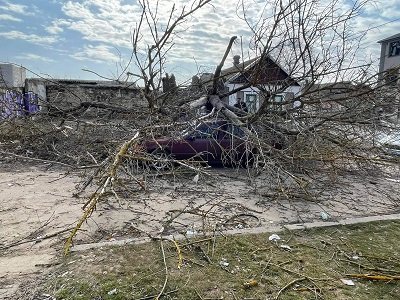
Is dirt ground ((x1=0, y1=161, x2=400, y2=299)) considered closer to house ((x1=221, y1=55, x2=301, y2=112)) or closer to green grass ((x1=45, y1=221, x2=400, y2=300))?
green grass ((x1=45, y1=221, x2=400, y2=300))

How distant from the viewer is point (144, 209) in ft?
15.7

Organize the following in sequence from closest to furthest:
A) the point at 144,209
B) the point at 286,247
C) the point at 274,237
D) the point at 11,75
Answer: the point at 286,247
the point at 274,237
the point at 144,209
the point at 11,75

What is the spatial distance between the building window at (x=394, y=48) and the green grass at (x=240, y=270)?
106 feet

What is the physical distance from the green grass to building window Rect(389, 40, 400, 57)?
32304mm

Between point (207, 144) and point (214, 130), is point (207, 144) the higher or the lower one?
the lower one

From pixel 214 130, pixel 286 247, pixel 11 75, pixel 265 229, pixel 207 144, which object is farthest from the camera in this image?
pixel 11 75

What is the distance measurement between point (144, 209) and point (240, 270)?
214cm

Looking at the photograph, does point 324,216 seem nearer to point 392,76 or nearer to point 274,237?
point 274,237

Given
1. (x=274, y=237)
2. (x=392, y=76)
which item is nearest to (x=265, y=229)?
(x=274, y=237)

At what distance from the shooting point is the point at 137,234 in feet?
12.9

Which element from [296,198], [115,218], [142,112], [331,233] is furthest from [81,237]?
[142,112]

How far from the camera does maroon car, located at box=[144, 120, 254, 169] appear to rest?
7.15 metres

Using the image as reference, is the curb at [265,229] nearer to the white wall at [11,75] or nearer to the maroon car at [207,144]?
the maroon car at [207,144]

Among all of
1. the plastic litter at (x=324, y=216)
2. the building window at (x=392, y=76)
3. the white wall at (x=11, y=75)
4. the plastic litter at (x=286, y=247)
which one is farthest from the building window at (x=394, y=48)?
the plastic litter at (x=286, y=247)
